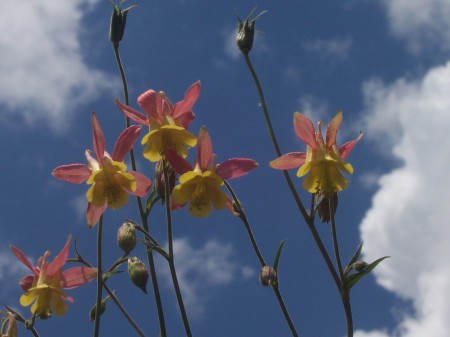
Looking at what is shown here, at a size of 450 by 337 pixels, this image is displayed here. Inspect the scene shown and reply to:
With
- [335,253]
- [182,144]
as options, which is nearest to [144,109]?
[182,144]

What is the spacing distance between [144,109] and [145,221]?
1.68ft

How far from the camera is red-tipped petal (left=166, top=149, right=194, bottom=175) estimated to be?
273cm

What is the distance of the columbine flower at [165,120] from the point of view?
2812 mm

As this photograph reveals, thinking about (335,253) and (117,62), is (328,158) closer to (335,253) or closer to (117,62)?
(335,253)

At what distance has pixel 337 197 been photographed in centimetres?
293

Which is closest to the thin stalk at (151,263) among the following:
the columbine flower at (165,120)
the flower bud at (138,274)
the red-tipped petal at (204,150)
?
the flower bud at (138,274)

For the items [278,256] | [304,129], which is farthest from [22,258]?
[304,129]

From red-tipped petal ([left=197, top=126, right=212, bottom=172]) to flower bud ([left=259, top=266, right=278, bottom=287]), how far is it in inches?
21.0

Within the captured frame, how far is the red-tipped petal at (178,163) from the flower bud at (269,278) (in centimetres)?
56

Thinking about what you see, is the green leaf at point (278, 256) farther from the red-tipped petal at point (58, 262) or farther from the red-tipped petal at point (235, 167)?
the red-tipped petal at point (58, 262)

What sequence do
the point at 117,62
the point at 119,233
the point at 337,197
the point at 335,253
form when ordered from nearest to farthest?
the point at 335,253, the point at 119,233, the point at 337,197, the point at 117,62

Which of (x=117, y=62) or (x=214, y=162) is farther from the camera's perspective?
(x=117, y=62)

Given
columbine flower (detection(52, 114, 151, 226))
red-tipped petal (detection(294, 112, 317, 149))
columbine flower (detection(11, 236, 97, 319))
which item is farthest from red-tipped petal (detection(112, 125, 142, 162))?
red-tipped petal (detection(294, 112, 317, 149))

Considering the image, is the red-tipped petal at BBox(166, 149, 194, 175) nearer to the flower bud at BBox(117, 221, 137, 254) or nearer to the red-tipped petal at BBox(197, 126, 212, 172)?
the red-tipped petal at BBox(197, 126, 212, 172)
